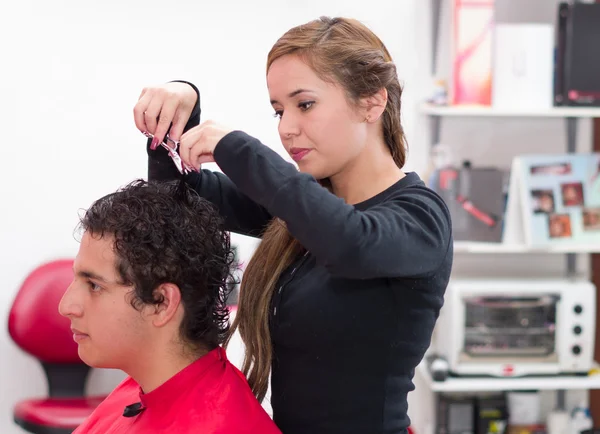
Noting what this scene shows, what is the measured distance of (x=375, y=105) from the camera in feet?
4.54

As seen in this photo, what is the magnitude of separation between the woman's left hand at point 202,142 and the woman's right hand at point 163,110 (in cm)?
19

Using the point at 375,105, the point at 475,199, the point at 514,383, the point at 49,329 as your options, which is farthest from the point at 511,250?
the point at 375,105

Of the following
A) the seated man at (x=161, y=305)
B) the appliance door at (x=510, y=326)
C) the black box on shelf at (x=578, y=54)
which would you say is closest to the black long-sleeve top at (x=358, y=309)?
the seated man at (x=161, y=305)

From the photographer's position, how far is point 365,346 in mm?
1341

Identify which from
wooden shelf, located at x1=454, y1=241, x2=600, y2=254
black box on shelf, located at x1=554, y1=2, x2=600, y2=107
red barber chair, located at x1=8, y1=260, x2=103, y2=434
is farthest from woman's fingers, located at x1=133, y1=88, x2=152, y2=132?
black box on shelf, located at x1=554, y1=2, x2=600, y2=107

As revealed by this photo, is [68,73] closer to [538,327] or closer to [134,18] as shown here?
[134,18]

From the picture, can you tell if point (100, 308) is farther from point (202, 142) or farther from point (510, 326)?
point (510, 326)

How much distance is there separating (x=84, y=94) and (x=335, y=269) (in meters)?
2.49

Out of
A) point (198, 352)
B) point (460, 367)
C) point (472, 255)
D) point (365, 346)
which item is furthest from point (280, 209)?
point (472, 255)

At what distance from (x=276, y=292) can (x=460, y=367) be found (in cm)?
200

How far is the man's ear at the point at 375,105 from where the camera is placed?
138 centimetres

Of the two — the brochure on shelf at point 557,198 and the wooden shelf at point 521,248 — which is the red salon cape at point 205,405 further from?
the brochure on shelf at point 557,198

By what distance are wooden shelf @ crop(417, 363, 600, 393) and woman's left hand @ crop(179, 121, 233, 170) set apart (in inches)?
88.9

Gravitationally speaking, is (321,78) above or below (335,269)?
above
